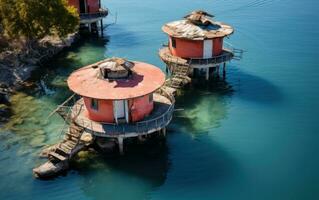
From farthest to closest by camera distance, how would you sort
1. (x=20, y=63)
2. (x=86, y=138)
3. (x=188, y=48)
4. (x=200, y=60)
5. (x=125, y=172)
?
(x=20, y=63), (x=188, y=48), (x=200, y=60), (x=86, y=138), (x=125, y=172)

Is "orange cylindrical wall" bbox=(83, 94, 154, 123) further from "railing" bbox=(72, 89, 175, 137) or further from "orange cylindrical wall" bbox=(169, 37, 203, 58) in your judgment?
"orange cylindrical wall" bbox=(169, 37, 203, 58)

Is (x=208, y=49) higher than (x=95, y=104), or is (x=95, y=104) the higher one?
(x=208, y=49)

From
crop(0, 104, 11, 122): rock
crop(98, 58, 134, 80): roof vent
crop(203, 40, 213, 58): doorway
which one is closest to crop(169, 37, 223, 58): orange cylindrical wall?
crop(203, 40, 213, 58): doorway

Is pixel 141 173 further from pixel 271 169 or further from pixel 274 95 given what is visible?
pixel 274 95

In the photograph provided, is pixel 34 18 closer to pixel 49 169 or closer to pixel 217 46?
pixel 217 46

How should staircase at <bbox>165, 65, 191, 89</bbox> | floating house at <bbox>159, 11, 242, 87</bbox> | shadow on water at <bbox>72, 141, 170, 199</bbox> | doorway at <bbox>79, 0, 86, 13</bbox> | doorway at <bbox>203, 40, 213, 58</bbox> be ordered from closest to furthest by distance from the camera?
shadow on water at <bbox>72, 141, 170, 199</bbox> < staircase at <bbox>165, 65, 191, 89</bbox> < floating house at <bbox>159, 11, 242, 87</bbox> < doorway at <bbox>203, 40, 213, 58</bbox> < doorway at <bbox>79, 0, 86, 13</bbox>

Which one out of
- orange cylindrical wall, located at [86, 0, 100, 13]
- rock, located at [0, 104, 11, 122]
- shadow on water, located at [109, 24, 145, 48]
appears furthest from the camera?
shadow on water, located at [109, 24, 145, 48]

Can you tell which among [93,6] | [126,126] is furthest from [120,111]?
[93,6]

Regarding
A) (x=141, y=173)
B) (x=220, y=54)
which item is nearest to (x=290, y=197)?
(x=141, y=173)

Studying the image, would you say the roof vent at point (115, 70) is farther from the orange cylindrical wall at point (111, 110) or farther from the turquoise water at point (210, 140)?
the turquoise water at point (210, 140)
